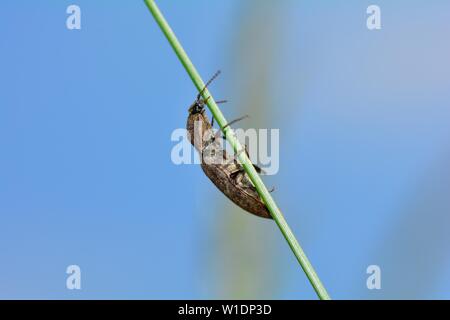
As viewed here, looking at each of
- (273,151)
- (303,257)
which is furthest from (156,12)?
(273,151)

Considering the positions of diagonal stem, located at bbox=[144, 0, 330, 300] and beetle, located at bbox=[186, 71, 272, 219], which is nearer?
diagonal stem, located at bbox=[144, 0, 330, 300]

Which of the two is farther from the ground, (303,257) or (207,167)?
(207,167)

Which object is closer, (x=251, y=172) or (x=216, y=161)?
(x=251, y=172)

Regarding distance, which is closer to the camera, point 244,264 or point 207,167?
point 244,264

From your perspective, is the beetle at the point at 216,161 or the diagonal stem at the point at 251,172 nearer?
the diagonal stem at the point at 251,172
